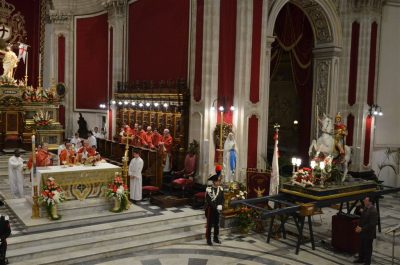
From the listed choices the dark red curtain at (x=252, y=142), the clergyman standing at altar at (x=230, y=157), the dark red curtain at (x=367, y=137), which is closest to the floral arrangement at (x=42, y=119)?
the clergyman standing at altar at (x=230, y=157)

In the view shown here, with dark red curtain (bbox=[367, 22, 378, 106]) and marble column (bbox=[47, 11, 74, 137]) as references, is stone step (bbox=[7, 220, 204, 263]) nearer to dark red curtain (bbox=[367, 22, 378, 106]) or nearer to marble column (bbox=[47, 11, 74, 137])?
dark red curtain (bbox=[367, 22, 378, 106])

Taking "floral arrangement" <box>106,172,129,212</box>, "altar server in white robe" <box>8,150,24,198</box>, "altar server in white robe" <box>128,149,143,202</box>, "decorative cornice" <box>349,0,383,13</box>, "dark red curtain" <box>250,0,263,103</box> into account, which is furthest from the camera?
"decorative cornice" <box>349,0,383,13</box>

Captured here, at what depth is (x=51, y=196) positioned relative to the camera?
10688 mm

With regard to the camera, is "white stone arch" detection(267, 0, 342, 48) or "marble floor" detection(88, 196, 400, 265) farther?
"white stone arch" detection(267, 0, 342, 48)

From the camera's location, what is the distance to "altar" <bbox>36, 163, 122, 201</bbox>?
11.2 m

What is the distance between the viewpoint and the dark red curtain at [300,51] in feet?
59.3

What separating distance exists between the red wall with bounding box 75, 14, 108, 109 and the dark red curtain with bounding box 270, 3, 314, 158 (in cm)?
987

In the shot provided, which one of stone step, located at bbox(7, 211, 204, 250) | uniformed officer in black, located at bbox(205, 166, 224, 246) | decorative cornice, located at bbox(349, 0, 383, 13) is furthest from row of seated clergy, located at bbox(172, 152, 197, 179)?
decorative cornice, located at bbox(349, 0, 383, 13)

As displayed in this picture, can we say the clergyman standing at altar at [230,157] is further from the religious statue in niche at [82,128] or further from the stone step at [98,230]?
the religious statue in niche at [82,128]

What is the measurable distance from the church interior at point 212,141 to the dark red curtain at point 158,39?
91 mm

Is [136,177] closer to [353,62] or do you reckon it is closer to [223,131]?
[223,131]

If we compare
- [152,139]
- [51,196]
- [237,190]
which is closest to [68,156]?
[51,196]

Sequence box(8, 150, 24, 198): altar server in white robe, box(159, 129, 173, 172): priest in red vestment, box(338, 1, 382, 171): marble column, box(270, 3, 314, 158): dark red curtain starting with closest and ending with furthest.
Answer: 1. box(8, 150, 24, 198): altar server in white robe
2. box(159, 129, 173, 172): priest in red vestment
3. box(338, 1, 382, 171): marble column
4. box(270, 3, 314, 158): dark red curtain

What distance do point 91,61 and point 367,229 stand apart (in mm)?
19242
